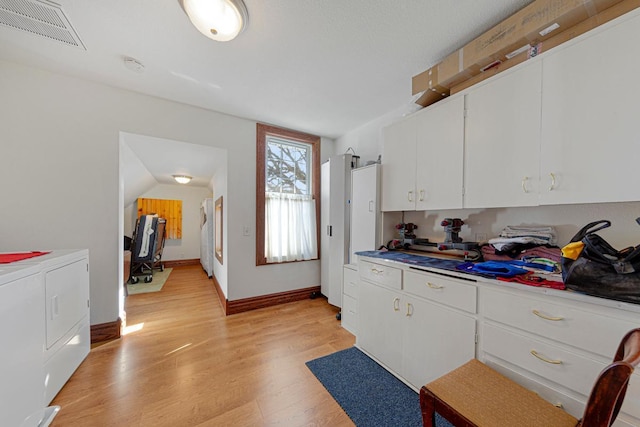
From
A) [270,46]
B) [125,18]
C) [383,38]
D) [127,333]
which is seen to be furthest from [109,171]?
[383,38]

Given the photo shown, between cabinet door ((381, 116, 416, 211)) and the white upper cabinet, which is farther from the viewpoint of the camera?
cabinet door ((381, 116, 416, 211))

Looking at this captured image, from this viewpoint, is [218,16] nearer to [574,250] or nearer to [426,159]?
[426,159]

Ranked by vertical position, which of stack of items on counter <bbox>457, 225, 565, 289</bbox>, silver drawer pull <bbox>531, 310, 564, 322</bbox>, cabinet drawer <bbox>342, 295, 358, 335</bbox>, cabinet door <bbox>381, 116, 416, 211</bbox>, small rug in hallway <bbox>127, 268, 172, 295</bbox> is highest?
cabinet door <bbox>381, 116, 416, 211</bbox>

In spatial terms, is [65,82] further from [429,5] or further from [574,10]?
[574,10]

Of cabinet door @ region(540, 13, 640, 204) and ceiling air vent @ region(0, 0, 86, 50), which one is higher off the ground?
ceiling air vent @ region(0, 0, 86, 50)

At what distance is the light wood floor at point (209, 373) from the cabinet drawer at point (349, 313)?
0.08 m

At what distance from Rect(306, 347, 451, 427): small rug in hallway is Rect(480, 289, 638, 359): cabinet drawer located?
80cm

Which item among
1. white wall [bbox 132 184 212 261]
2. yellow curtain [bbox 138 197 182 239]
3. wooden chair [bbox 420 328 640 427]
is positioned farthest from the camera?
white wall [bbox 132 184 212 261]

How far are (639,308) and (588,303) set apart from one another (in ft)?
0.42

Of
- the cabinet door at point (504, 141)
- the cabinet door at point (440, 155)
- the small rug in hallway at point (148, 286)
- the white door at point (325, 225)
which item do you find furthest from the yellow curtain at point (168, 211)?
the cabinet door at point (504, 141)

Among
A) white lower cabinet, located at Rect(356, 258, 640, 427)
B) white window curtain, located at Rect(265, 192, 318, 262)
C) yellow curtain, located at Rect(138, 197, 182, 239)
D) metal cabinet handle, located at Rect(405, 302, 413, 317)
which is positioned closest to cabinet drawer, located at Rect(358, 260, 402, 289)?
white lower cabinet, located at Rect(356, 258, 640, 427)

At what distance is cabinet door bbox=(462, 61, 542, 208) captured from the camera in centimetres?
130

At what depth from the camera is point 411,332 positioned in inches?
62.6

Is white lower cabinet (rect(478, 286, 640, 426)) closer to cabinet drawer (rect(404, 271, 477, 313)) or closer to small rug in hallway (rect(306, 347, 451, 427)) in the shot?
cabinet drawer (rect(404, 271, 477, 313))
